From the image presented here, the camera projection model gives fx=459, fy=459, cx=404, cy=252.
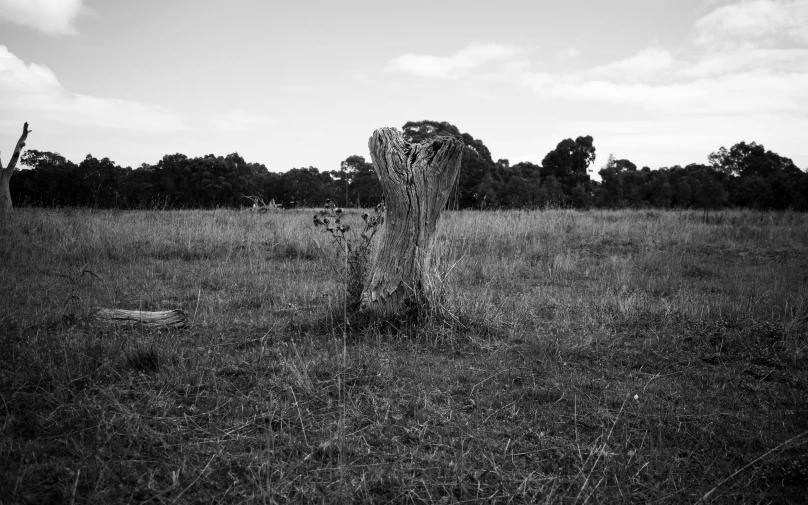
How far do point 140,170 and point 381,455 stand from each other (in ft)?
198

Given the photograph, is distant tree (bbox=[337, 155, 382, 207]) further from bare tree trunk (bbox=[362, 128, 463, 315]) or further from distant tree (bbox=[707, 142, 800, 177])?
distant tree (bbox=[707, 142, 800, 177])

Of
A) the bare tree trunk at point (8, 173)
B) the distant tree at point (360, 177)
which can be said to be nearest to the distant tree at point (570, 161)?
the distant tree at point (360, 177)

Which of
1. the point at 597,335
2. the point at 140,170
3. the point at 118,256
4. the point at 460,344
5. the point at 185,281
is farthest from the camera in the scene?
the point at 140,170

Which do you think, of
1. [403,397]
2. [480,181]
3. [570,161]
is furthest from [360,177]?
[403,397]

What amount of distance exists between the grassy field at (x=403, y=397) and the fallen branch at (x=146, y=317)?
0.48ft

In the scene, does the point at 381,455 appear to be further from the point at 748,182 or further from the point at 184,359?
the point at 748,182

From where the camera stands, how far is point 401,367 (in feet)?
11.2

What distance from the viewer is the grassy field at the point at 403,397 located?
209 cm

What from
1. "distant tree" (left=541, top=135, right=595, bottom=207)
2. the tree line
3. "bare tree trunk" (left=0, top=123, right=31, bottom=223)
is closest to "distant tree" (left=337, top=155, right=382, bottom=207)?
the tree line

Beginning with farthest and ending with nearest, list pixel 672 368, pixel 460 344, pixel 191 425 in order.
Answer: pixel 460 344 < pixel 672 368 < pixel 191 425

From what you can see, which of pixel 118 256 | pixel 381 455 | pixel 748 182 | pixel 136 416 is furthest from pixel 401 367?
pixel 748 182

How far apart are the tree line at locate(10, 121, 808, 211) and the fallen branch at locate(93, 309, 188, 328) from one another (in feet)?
41.4

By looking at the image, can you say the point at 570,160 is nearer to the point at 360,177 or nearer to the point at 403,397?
the point at 360,177

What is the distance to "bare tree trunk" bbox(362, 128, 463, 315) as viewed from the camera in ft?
14.1
